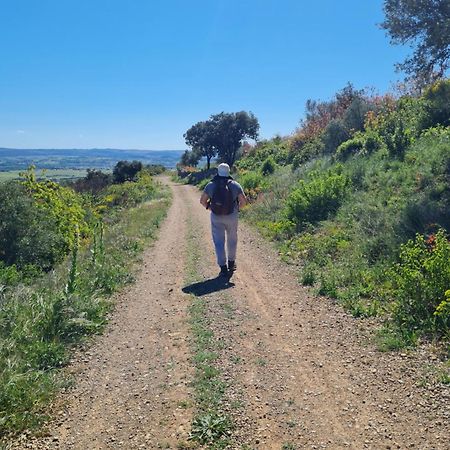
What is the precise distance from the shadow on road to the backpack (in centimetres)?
125

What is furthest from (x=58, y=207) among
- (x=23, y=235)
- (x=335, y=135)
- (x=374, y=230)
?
(x=374, y=230)

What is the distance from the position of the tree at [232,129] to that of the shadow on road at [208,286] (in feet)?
140

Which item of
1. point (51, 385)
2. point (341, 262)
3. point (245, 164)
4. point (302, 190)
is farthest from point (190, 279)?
point (245, 164)

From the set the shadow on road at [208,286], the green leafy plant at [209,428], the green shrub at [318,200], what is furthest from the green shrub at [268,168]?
the green leafy plant at [209,428]

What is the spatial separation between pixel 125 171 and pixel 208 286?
49.8 metres

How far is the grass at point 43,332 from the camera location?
13.4 ft

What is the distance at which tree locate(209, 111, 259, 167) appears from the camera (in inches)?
1988

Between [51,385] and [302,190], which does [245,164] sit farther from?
[51,385]

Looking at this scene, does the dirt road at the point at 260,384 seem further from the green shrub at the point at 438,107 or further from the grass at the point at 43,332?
the green shrub at the point at 438,107

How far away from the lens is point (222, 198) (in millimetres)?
8219

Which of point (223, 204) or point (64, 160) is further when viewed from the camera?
point (64, 160)

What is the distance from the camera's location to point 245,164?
124 ft

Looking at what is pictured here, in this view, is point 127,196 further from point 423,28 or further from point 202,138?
point 423,28

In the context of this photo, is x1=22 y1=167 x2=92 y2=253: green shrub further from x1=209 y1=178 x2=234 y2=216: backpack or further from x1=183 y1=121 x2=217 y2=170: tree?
x1=183 y1=121 x2=217 y2=170: tree
